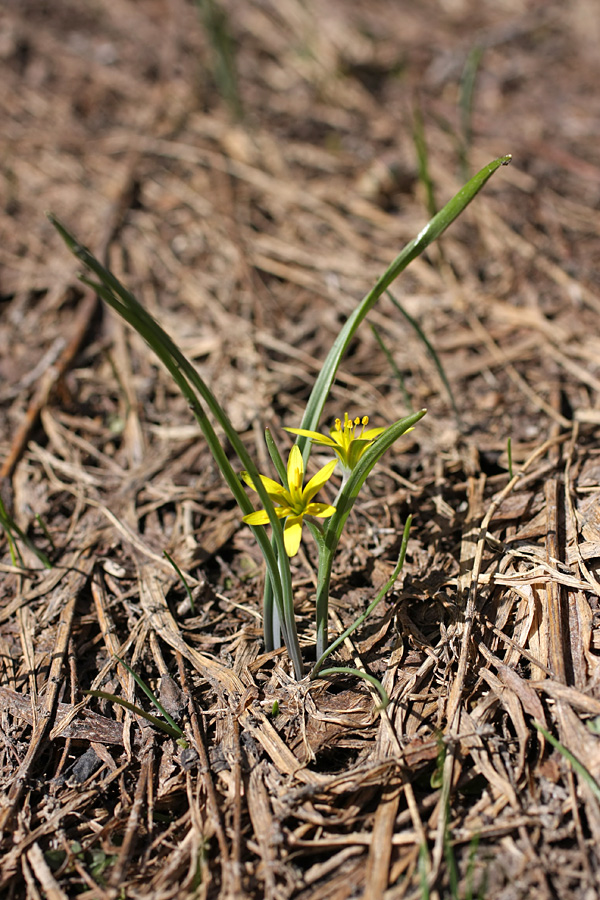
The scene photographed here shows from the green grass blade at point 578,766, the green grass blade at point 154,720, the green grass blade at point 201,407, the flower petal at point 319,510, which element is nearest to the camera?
the green grass blade at point 201,407

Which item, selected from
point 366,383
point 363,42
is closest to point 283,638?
point 366,383

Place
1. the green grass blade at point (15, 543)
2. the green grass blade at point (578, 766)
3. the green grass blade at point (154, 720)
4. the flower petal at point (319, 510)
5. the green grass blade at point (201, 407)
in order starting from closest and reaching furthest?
the green grass blade at point (201, 407)
the green grass blade at point (578, 766)
the flower petal at point (319, 510)
the green grass blade at point (154, 720)
the green grass blade at point (15, 543)

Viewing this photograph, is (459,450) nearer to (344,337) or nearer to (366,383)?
(366,383)

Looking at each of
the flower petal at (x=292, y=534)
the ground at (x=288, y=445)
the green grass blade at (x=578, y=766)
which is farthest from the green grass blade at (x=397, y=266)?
the green grass blade at (x=578, y=766)

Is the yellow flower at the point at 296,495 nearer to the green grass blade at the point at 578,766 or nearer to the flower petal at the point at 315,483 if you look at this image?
the flower petal at the point at 315,483

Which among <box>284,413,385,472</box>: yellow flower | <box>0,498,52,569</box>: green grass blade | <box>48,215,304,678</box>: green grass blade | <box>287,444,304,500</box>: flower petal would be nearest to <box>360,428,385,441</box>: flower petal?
<box>284,413,385,472</box>: yellow flower

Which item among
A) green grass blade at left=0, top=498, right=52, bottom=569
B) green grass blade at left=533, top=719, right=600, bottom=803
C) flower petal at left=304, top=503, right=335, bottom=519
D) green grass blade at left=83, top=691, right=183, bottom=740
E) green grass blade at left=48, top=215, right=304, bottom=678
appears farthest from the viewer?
green grass blade at left=0, top=498, right=52, bottom=569

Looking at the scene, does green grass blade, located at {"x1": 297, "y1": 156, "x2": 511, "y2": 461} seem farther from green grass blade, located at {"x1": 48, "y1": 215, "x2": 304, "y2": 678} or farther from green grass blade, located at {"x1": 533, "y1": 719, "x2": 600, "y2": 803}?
green grass blade, located at {"x1": 533, "y1": 719, "x2": 600, "y2": 803}
